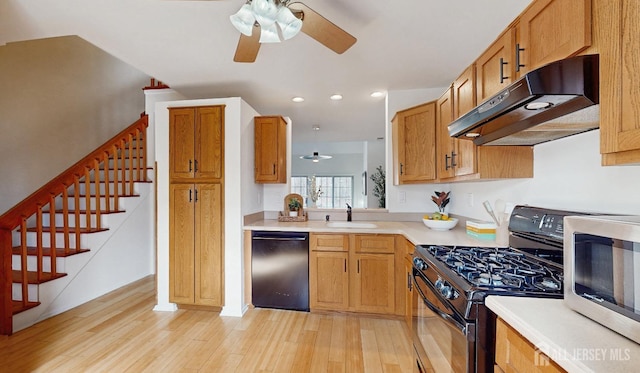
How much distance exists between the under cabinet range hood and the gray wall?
439 centimetres

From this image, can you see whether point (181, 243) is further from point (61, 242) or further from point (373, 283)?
point (373, 283)

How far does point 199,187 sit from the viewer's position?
285 centimetres

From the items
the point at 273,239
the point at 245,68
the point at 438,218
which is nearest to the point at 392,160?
the point at 438,218

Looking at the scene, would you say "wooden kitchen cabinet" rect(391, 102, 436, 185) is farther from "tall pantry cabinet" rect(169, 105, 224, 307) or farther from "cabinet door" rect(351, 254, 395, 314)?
"tall pantry cabinet" rect(169, 105, 224, 307)

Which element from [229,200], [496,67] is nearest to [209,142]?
[229,200]

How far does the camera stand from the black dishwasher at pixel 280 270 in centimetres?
280

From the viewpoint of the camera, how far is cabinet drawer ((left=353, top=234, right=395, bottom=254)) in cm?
266

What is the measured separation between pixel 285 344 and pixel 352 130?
4251 mm

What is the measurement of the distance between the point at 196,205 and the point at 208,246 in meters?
0.44

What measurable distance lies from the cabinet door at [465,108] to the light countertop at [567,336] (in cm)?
112

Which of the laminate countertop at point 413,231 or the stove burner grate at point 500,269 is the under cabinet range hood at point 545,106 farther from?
the laminate countertop at point 413,231

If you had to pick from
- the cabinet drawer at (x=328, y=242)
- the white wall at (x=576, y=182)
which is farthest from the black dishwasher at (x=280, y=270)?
the white wall at (x=576, y=182)

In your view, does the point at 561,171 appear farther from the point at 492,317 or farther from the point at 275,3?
the point at 275,3

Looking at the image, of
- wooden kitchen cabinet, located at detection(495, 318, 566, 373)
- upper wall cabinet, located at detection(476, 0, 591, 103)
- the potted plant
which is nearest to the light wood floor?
the potted plant
